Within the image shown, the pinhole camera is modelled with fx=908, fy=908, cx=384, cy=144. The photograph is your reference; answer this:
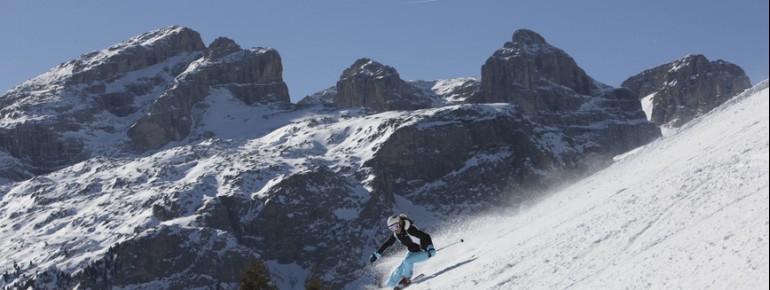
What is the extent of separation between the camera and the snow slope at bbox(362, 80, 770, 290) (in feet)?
43.1

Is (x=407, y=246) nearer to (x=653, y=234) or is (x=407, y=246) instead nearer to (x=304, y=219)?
(x=653, y=234)

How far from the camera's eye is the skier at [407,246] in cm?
2175

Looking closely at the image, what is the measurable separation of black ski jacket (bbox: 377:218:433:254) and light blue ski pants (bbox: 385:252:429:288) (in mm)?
136

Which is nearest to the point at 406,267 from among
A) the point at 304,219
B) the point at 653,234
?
the point at 653,234

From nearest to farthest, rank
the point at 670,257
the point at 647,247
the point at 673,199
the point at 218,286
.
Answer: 1. the point at 670,257
2. the point at 647,247
3. the point at 673,199
4. the point at 218,286

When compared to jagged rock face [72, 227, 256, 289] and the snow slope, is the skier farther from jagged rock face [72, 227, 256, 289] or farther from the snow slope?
jagged rock face [72, 227, 256, 289]

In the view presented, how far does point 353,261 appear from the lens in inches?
7160

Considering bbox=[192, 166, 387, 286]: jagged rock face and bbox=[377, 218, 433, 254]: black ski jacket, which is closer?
bbox=[377, 218, 433, 254]: black ski jacket

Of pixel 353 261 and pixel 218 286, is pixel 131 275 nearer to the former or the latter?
pixel 218 286

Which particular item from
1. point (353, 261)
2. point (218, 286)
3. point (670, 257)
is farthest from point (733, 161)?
point (353, 261)

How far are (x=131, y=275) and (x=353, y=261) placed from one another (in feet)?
141

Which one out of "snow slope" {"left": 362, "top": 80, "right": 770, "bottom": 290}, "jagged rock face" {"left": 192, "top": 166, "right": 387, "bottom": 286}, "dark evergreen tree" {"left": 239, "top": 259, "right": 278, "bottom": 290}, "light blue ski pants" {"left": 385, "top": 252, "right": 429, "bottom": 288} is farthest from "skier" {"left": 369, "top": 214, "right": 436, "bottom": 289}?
"jagged rock face" {"left": 192, "top": 166, "right": 387, "bottom": 286}

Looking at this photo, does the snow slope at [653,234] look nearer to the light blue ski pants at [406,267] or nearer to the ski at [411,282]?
the ski at [411,282]

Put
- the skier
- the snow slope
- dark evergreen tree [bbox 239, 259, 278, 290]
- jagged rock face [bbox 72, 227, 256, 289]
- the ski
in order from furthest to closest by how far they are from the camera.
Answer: jagged rock face [bbox 72, 227, 256, 289] → dark evergreen tree [bbox 239, 259, 278, 290] → the skier → the ski → the snow slope
